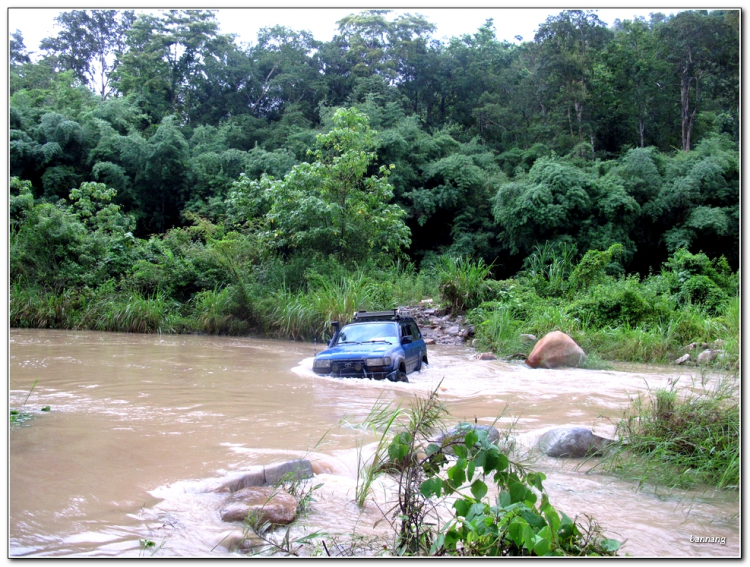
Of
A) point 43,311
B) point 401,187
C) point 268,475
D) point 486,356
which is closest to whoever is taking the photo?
point 268,475

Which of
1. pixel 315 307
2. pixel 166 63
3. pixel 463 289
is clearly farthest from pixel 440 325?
pixel 166 63

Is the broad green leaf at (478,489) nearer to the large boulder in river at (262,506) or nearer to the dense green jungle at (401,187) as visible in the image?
the dense green jungle at (401,187)

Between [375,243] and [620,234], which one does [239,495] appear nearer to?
[375,243]

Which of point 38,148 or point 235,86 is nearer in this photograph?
point 38,148

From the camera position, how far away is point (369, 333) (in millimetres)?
10273

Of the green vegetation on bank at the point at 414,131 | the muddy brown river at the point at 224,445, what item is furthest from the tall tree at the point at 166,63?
the muddy brown river at the point at 224,445

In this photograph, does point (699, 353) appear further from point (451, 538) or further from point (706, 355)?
point (451, 538)

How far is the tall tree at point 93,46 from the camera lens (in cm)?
2005

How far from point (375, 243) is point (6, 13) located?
54.4 feet

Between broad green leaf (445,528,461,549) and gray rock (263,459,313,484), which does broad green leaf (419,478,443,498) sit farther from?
gray rock (263,459,313,484)

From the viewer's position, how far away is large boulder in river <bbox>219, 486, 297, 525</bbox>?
12.7 feet

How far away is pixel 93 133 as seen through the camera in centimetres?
3052

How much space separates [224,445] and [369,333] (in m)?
4.71

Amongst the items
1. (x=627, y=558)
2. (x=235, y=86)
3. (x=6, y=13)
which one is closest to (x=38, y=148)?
(x=235, y=86)
